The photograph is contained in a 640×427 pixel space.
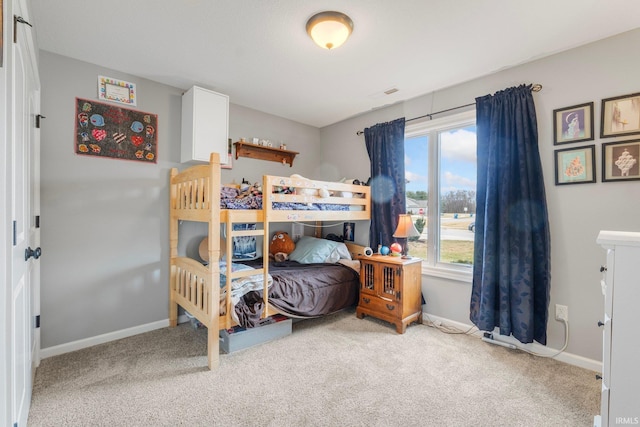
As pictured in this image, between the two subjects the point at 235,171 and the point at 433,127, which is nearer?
the point at 433,127

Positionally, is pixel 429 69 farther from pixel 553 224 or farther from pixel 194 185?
pixel 194 185

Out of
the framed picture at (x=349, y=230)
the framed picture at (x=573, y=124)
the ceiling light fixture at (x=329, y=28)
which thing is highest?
the ceiling light fixture at (x=329, y=28)

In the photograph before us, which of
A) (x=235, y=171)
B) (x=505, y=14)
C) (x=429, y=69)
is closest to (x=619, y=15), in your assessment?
(x=505, y=14)

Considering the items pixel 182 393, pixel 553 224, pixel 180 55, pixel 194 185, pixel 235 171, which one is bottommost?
pixel 182 393

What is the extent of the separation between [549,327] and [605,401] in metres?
1.21

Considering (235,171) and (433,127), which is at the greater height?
(433,127)

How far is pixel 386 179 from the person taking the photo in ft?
10.9

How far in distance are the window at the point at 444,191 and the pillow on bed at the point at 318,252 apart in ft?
2.70

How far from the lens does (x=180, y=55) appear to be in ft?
7.68

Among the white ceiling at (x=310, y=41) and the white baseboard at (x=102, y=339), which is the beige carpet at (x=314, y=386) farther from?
the white ceiling at (x=310, y=41)

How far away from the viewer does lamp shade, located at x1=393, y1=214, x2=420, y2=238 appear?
9.29ft

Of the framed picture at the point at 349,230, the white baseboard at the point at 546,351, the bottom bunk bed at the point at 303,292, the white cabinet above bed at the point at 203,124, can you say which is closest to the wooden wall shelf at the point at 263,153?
the white cabinet above bed at the point at 203,124

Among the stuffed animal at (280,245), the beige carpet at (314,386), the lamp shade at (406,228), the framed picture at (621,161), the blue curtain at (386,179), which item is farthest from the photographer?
the stuffed animal at (280,245)

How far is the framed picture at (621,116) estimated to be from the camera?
6.41 feet
